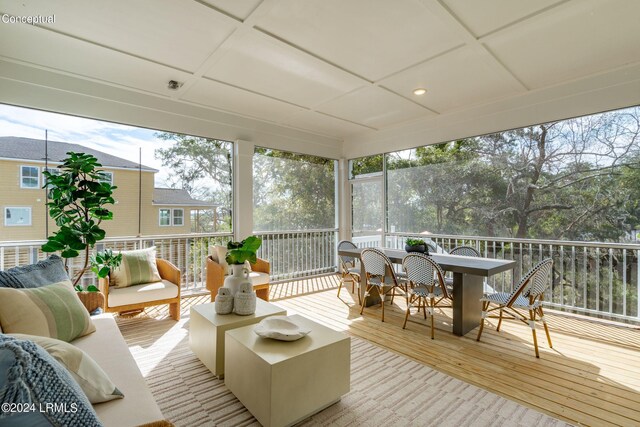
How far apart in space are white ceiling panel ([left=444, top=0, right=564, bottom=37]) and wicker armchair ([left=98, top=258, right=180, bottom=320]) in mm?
3692

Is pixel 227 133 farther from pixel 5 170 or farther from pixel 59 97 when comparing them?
pixel 5 170

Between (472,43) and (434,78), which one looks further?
(434,78)

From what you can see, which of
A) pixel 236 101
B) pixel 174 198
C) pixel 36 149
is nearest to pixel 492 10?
pixel 236 101

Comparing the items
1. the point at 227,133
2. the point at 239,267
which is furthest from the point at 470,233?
the point at 227,133

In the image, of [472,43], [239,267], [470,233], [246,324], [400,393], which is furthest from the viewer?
[470,233]

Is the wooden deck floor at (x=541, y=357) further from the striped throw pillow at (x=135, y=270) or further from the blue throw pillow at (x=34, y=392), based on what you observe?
the blue throw pillow at (x=34, y=392)

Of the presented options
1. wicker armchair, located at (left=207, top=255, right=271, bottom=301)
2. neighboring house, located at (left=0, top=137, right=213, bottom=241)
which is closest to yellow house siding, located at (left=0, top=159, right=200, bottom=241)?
neighboring house, located at (left=0, top=137, right=213, bottom=241)

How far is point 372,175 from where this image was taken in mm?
5871

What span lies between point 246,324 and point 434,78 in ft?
10.6

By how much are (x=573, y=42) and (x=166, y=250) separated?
5.17 meters

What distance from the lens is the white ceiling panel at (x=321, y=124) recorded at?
15.6 feet

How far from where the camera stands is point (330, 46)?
2.73 meters

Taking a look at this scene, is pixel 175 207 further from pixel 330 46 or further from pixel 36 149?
pixel 330 46

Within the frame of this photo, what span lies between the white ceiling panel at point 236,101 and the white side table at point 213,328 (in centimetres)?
262
